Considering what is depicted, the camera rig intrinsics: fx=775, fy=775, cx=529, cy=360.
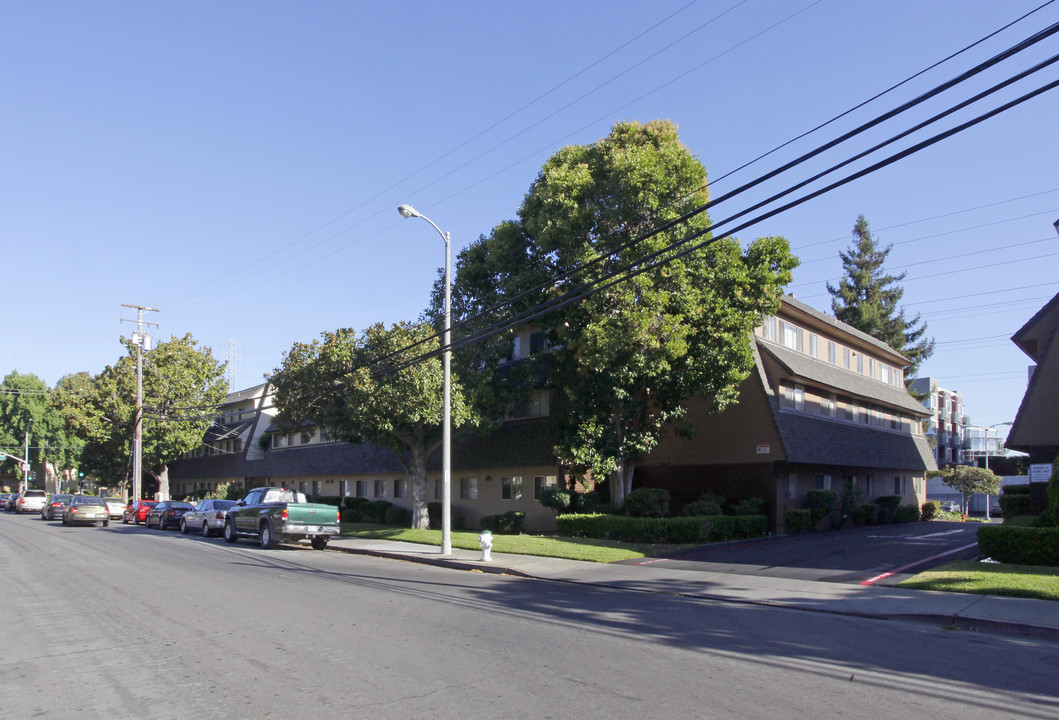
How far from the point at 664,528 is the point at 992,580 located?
9.63 meters

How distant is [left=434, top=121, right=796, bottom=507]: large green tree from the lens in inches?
861

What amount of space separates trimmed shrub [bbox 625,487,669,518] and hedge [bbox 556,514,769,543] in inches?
40.1

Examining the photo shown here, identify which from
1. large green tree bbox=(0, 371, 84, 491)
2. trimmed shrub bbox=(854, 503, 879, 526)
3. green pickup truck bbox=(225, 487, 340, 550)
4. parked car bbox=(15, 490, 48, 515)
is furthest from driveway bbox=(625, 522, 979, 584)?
large green tree bbox=(0, 371, 84, 491)

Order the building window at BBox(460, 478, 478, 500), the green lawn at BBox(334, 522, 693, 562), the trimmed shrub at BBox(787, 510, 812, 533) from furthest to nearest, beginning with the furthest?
the building window at BBox(460, 478, 478, 500)
the trimmed shrub at BBox(787, 510, 812, 533)
the green lawn at BBox(334, 522, 693, 562)

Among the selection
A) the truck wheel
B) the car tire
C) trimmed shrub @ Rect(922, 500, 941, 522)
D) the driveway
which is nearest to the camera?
the driveway

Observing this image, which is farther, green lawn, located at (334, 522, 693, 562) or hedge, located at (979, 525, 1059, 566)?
green lawn, located at (334, 522, 693, 562)

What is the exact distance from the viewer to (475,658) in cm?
824

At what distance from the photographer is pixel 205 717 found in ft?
20.3

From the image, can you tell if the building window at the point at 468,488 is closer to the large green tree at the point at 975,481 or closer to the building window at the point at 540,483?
the building window at the point at 540,483

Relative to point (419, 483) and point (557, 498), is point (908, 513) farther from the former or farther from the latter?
point (419, 483)

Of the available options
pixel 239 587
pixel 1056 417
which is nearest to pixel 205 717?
pixel 239 587

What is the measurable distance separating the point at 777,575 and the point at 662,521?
252 inches

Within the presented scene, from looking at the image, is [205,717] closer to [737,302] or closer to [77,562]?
[77,562]

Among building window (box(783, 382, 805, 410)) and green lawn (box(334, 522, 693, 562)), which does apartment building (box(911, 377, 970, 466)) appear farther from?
green lawn (box(334, 522, 693, 562))
